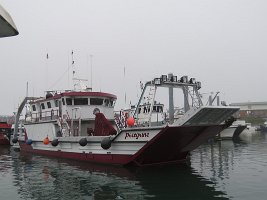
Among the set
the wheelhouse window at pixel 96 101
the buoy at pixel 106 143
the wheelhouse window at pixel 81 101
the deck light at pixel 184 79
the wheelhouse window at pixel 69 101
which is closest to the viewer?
the buoy at pixel 106 143

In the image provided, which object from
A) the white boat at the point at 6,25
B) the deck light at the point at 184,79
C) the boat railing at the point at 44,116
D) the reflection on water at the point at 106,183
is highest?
the deck light at the point at 184,79

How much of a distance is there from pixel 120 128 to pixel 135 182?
597cm

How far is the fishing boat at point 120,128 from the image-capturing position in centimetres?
1470

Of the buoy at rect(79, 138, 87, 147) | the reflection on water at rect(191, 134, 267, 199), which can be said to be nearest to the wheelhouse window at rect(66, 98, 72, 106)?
the buoy at rect(79, 138, 87, 147)

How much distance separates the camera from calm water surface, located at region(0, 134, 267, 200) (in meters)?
11.0

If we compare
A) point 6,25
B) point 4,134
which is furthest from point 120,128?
point 4,134

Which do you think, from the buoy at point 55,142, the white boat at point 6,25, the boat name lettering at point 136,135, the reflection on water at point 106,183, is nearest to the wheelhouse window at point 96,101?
the buoy at point 55,142

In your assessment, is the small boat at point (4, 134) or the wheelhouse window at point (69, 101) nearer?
the wheelhouse window at point (69, 101)

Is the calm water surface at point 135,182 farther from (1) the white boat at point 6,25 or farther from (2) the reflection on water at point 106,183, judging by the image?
(1) the white boat at point 6,25

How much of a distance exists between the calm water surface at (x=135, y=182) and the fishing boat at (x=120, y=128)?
0.82 meters

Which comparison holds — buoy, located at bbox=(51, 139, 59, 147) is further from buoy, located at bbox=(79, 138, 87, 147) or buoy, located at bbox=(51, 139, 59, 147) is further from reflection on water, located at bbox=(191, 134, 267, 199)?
reflection on water, located at bbox=(191, 134, 267, 199)

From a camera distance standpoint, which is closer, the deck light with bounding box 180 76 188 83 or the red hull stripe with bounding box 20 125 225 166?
the red hull stripe with bounding box 20 125 225 166

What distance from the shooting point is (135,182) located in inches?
508

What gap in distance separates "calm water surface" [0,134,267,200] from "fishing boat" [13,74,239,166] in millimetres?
816
